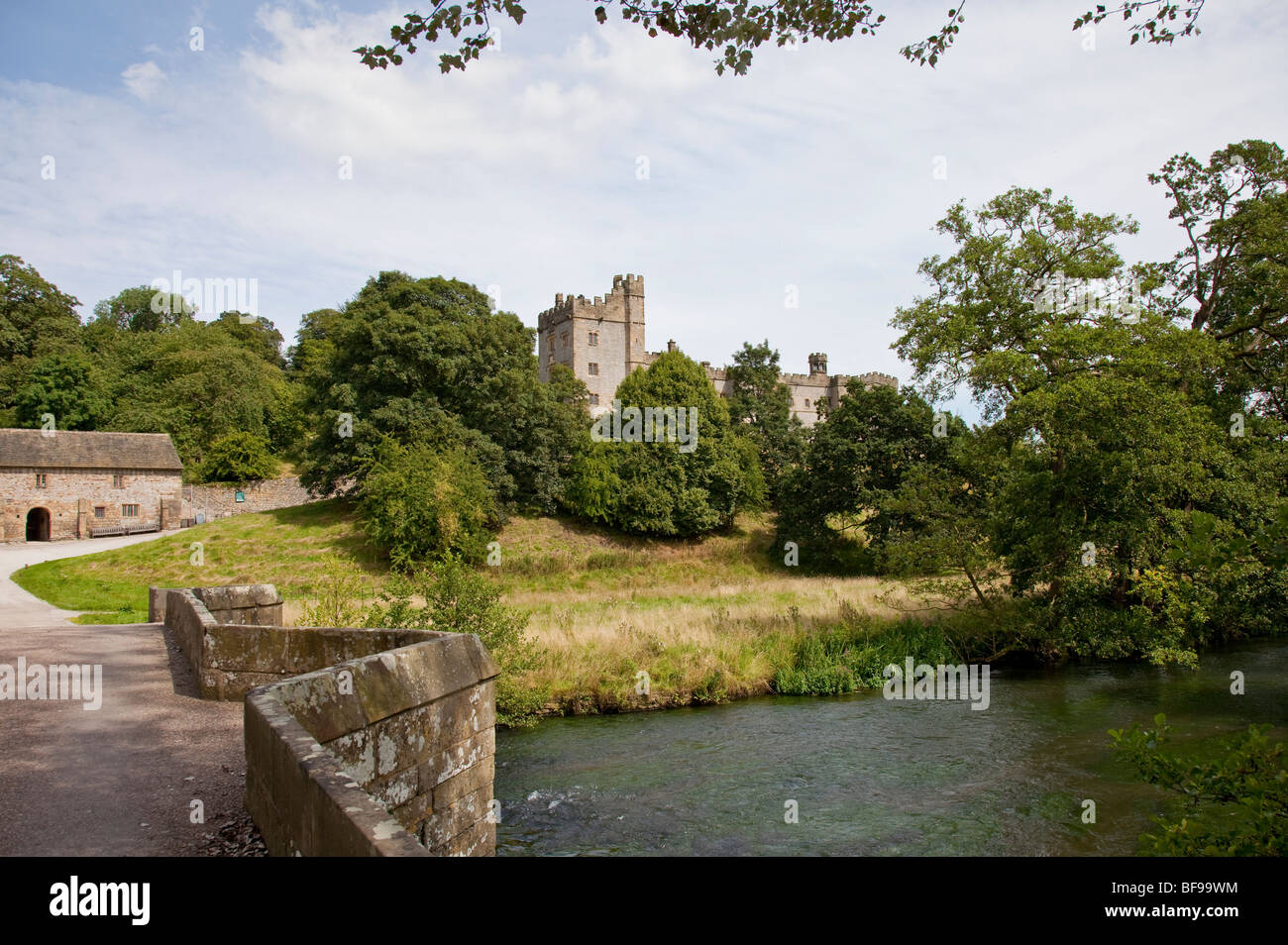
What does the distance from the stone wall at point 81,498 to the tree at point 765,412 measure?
35.7m

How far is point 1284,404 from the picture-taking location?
76.5 ft

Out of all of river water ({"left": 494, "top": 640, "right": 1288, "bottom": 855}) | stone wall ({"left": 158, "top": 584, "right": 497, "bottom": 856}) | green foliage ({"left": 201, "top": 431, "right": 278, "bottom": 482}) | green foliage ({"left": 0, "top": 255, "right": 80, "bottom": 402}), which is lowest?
river water ({"left": 494, "top": 640, "right": 1288, "bottom": 855})

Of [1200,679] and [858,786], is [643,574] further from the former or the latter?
[858,786]

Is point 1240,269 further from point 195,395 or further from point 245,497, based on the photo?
point 195,395

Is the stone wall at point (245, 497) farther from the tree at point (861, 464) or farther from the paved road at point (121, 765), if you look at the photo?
the paved road at point (121, 765)

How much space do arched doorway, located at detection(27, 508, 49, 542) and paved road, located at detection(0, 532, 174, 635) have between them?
7.10ft

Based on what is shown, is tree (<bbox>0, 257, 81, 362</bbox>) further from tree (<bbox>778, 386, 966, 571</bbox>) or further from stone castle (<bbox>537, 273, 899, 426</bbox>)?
tree (<bbox>778, 386, 966, 571</bbox>)

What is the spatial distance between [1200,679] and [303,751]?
21.0 meters

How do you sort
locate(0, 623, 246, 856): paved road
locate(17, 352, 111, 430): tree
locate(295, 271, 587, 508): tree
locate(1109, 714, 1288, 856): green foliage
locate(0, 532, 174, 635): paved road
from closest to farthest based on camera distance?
locate(0, 623, 246, 856): paved road → locate(1109, 714, 1288, 856): green foliage → locate(0, 532, 174, 635): paved road → locate(295, 271, 587, 508): tree → locate(17, 352, 111, 430): tree

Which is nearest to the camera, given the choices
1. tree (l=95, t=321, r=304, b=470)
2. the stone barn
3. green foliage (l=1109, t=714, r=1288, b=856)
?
green foliage (l=1109, t=714, r=1288, b=856)

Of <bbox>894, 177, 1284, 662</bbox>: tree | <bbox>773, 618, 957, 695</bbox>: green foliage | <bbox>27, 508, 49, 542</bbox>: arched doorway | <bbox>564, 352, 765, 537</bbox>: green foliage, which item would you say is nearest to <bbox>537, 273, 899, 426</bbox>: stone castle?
<bbox>564, 352, 765, 537</bbox>: green foliage

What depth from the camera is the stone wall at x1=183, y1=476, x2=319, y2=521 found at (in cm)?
4888

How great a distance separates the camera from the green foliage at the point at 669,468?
44594 millimetres
